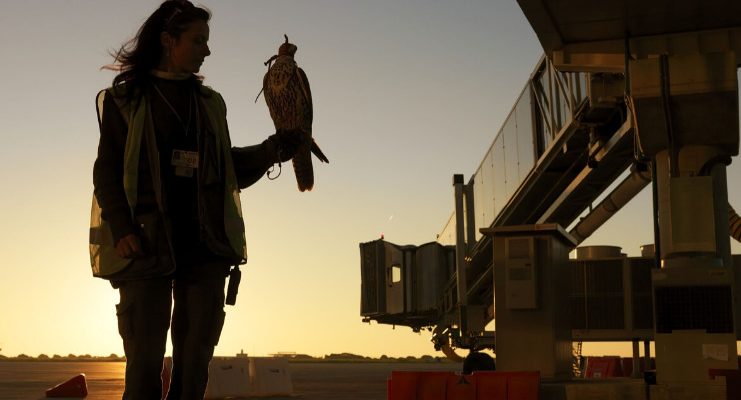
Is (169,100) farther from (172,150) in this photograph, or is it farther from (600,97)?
(600,97)

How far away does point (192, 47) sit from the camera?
4191mm

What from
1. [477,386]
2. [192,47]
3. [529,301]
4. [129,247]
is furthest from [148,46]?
[529,301]

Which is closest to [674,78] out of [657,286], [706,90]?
[706,90]

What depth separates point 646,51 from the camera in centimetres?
1310

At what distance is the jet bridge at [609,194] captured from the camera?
12.4 m

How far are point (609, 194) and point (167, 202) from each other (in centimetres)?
1970

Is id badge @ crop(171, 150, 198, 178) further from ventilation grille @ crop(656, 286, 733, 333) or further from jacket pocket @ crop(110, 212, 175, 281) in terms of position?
ventilation grille @ crop(656, 286, 733, 333)

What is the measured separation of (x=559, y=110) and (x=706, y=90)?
8189mm

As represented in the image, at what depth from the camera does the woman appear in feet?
13.1

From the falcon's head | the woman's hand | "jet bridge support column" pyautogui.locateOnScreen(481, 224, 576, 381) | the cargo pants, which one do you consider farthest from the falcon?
"jet bridge support column" pyautogui.locateOnScreen(481, 224, 576, 381)

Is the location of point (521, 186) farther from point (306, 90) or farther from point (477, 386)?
point (306, 90)

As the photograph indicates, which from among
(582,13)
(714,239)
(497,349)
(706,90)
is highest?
(582,13)

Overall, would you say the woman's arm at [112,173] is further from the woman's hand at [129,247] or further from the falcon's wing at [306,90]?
the falcon's wing at [306,90]

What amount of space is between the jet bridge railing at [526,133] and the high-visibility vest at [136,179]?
47.9 ft
